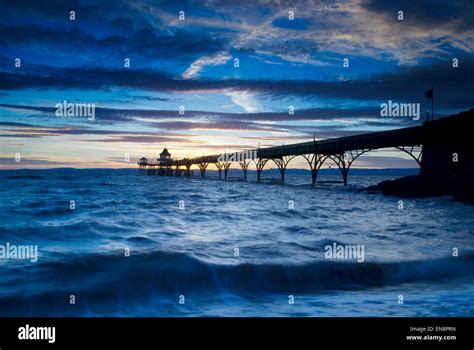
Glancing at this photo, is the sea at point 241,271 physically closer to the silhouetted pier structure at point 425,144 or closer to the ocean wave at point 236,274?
the ocean wave at point 236,274

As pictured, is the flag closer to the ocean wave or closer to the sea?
the sea

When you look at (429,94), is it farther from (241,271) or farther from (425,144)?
(241,271)

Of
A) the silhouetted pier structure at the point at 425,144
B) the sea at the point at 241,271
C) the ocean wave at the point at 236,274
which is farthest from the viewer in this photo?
the silhouetted pier structure at the point at 425,144

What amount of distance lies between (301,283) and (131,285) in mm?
3270

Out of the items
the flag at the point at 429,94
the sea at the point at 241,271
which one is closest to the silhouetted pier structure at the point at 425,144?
the flag at the point at 429,94

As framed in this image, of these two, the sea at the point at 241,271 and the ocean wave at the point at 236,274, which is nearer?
the sea at the point at 241,271

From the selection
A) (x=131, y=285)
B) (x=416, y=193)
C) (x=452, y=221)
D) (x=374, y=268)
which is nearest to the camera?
(x=131, y=285)

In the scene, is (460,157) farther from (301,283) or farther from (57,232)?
(57,232)

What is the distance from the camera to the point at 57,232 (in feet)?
38.1

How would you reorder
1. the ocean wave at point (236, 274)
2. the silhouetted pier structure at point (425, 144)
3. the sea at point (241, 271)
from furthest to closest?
the silhouetted pier structure at point (425, 144) < the ocean wave at point (236, 274) < the sea at point (241, 271)

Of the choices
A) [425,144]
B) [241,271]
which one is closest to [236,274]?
[241,271]

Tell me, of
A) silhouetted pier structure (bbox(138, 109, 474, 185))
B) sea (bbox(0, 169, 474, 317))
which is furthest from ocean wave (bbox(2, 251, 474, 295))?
silhouetted pier structure (bbox(138, 109, 474, 185))
